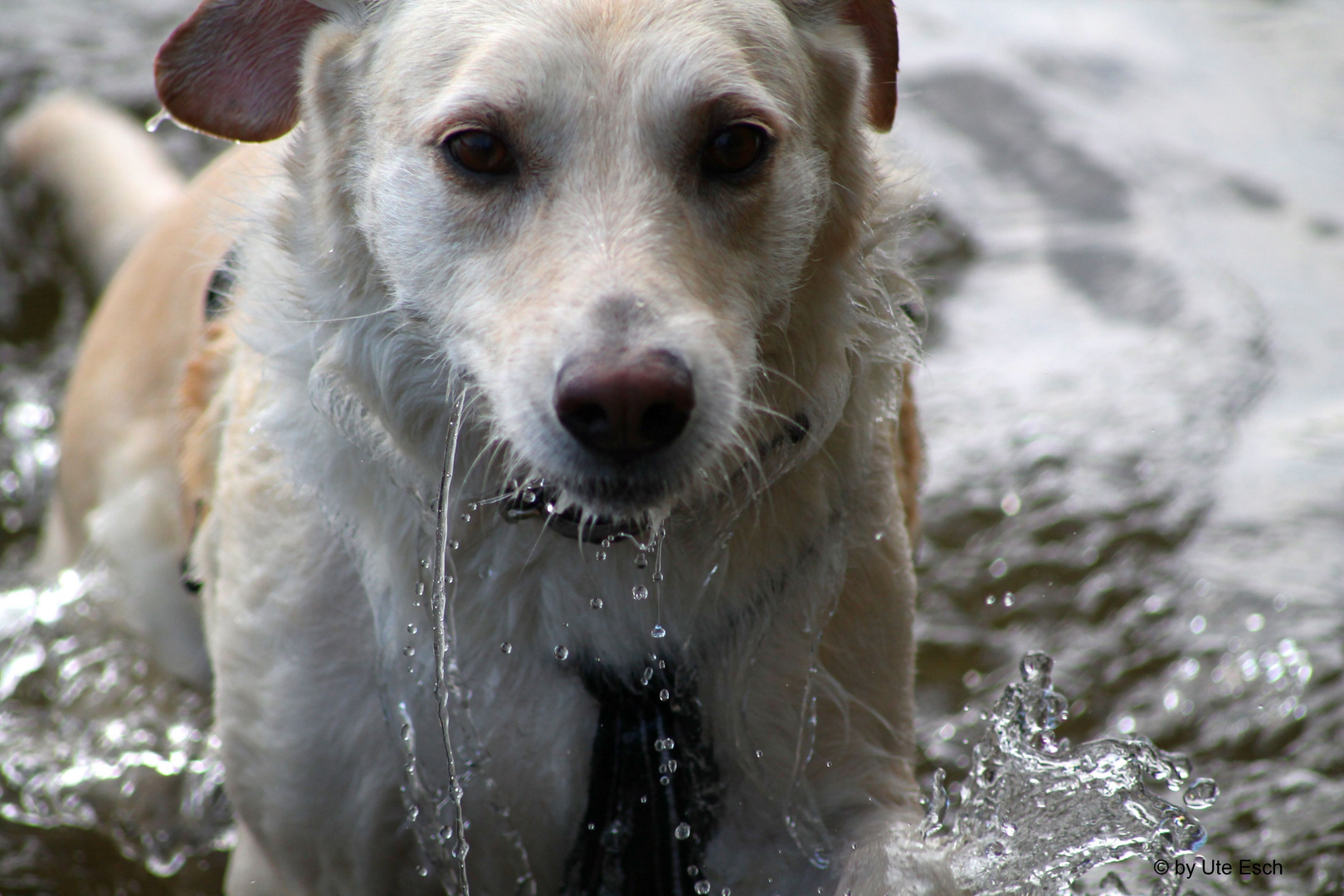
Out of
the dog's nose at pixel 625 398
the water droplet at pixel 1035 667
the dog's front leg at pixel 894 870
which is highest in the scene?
the dog's nose at pixel 625 398

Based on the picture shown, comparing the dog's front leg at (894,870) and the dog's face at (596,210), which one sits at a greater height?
the dog's face at (596,210)

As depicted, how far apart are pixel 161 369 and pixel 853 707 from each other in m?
2.08

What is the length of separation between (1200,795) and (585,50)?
7.89 ft

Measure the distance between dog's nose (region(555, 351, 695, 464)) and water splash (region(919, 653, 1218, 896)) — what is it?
104 cm

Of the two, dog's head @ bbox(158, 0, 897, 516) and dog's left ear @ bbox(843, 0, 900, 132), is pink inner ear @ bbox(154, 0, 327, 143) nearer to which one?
dog's head @ bbox(158, 0, 897, 516)

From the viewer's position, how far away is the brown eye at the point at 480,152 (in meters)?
1.93

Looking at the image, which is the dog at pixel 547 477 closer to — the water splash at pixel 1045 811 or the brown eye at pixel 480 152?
the brown eye at pixel 480 152

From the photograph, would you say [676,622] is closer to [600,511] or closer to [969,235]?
[600,511]

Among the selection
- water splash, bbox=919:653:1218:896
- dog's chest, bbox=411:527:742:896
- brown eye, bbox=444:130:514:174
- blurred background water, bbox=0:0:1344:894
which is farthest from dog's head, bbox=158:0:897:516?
water splash, bbox=919:653:1218:896

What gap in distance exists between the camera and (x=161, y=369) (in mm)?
3348

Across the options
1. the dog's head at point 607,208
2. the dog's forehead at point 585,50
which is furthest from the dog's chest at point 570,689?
the dog's forehead at point 585,50

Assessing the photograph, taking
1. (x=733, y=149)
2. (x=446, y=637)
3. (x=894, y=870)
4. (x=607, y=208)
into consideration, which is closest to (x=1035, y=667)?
(x=894, y=870)

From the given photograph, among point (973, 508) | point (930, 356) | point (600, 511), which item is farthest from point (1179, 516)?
point (600, 511)

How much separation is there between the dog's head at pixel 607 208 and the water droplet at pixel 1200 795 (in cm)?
165
